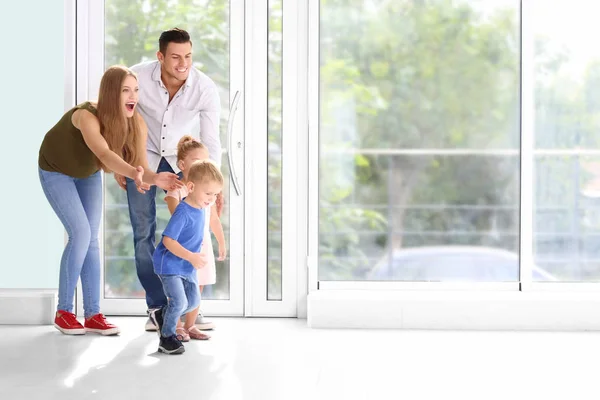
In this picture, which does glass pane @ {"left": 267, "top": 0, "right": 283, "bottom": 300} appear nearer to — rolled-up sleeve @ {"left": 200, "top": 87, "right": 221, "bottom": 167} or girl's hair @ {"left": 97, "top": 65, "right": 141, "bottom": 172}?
rolled-up sleeve @ {"left": 200, "top": 87, "right": 221, "bottom": 167}

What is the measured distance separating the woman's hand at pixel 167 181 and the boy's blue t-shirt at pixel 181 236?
0.12 m

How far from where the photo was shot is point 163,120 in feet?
12.3

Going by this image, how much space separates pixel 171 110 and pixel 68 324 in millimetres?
1086

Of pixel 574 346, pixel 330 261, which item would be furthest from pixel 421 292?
pixel 574 346

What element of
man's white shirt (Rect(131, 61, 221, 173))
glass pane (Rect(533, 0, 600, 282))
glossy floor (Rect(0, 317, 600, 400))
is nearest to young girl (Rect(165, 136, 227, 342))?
glossy floor (Rect(0, 317, 600, 400))

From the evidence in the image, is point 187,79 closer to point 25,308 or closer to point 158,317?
point 158,317

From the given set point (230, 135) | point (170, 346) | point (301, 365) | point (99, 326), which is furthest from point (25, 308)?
point (301, 365)

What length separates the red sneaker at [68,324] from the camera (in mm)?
3740

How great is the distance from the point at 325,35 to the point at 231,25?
19.0 inches

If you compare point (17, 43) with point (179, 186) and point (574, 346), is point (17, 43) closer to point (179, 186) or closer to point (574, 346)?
point (179, 186)

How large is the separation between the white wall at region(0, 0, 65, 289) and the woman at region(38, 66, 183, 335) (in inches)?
21.4

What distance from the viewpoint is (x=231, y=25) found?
13.7 ft

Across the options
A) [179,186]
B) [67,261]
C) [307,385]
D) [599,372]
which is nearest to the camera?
[307,385]

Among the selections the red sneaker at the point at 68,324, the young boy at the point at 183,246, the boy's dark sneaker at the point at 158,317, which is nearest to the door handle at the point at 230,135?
the young boy at the point at 183,246
